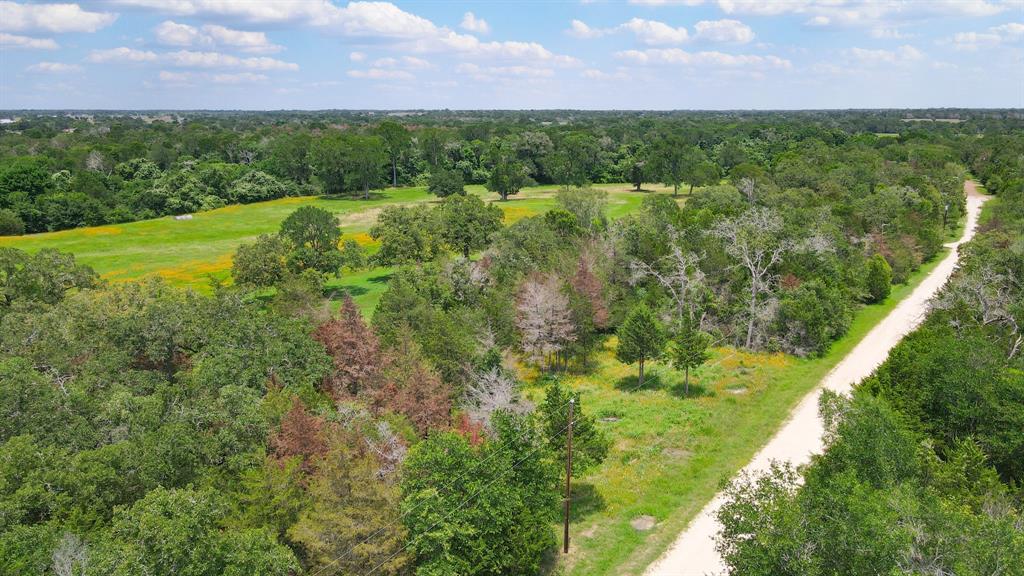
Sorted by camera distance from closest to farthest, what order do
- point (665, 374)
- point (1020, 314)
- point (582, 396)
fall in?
point (1020, 314), point (582, 396), point (665, 374)

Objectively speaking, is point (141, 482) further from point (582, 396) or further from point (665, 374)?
point (665, 374)

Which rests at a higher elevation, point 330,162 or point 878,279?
point 330,162

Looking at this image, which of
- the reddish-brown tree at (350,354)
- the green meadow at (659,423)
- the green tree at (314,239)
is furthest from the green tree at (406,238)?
the reddish-brown tree at (350,354)

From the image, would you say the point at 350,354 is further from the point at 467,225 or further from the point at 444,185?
the point at 444,185

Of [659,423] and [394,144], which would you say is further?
[394,144]

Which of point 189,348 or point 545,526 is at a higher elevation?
point 189,348

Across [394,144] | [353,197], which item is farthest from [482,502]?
[394,144]

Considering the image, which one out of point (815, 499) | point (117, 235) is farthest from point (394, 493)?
point (117, 235)
